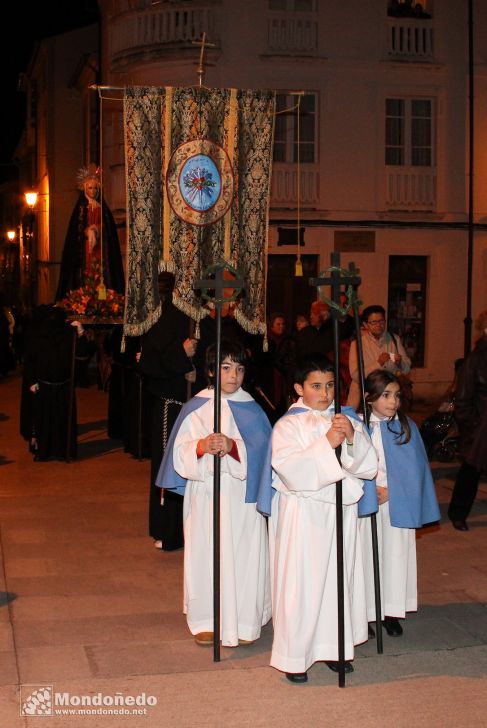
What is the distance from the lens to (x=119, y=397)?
48.1 feet

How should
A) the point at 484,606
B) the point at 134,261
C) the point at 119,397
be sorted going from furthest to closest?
1. the point at 119,397
2. the point at 134,261
3. the point at 484,606

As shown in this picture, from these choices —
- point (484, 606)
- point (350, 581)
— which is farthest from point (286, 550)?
point (484, 606)

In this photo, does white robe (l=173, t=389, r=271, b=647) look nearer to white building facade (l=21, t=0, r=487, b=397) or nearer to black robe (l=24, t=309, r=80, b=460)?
black robe (l=24, t=309, r=80, b=460)

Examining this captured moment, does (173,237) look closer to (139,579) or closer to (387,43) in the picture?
(139,579)

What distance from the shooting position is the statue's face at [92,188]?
13348 mm

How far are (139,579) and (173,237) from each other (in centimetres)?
288

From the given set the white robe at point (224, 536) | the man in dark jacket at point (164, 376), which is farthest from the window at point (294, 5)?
the white robe at point (224, 536)

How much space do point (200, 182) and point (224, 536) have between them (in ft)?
11.7

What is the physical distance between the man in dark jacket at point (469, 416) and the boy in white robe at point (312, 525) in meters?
3.70

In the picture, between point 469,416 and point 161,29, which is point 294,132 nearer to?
point 161,29

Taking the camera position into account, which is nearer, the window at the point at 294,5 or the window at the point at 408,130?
the window at the point at 294,5

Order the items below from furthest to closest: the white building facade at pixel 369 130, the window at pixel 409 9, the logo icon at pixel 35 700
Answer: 1. the window at pixel 409 9
2. the white building facade at pixel 369 130
3. the logo icon at pixel 35 700

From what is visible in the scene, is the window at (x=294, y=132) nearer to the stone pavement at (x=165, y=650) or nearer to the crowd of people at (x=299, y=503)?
the stone pavement at (x=165, y=650)

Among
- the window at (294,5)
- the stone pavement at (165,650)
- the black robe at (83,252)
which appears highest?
the window at (294,5)
